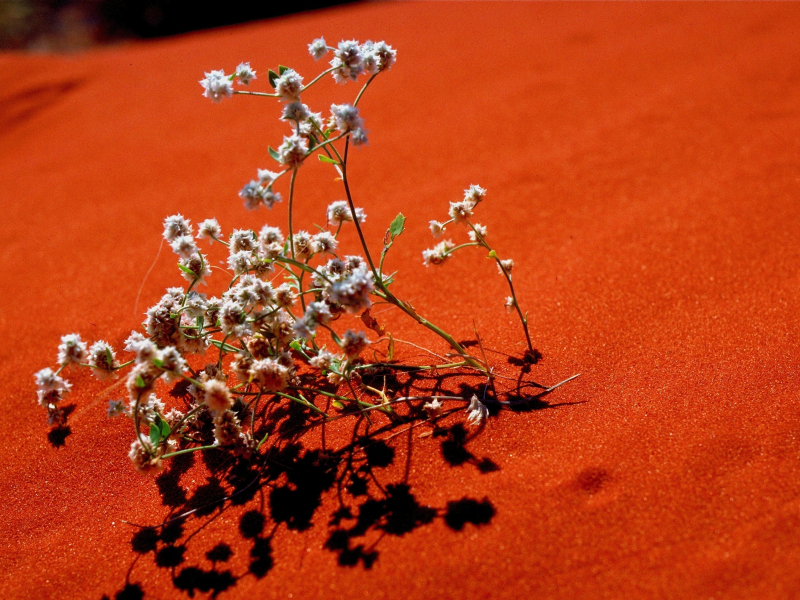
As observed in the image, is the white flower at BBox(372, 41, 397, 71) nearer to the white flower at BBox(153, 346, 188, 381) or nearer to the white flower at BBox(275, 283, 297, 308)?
the white flower at BBox(275, 283, 297, 308)

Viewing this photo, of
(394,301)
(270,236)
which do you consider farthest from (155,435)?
(394,301)

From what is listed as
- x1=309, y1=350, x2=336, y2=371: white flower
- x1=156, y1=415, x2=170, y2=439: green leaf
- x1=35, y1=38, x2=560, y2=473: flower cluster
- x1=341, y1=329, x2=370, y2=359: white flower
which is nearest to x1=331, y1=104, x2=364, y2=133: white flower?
→ x1=35, y1=38, x2=560, y2=473: flower cluster

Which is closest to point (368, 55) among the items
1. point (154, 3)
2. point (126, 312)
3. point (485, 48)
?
point (126, 312)

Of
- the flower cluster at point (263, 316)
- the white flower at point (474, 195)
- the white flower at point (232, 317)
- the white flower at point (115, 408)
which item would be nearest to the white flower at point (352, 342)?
the flower cluster at point (263, 316)

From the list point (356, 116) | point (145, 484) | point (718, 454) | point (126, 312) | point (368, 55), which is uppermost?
point (368, 55)

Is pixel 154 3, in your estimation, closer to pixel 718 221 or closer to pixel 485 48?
pixel 485 48

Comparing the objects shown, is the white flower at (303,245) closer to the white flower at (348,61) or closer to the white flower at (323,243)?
the white flower at (323,243)

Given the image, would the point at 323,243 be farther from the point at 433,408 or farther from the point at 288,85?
the point at 433,408
